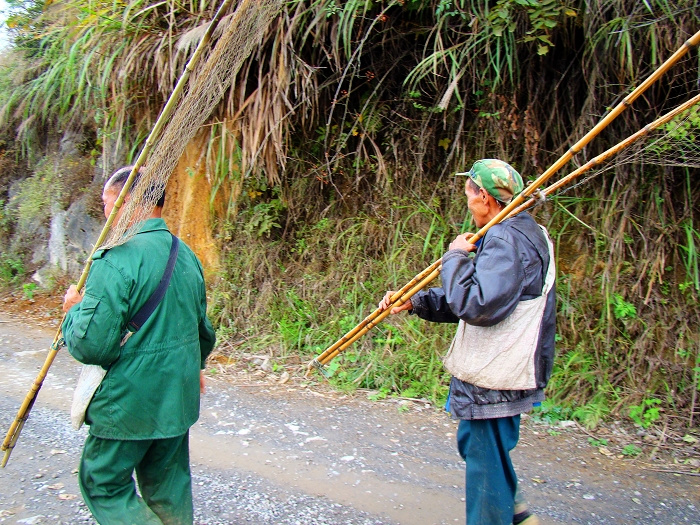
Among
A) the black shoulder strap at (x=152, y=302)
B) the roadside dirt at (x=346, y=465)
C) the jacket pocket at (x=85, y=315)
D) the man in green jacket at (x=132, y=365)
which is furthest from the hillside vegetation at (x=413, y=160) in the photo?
the jacket pocket at (x=85, y=315)

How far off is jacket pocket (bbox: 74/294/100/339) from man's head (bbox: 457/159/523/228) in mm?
1452

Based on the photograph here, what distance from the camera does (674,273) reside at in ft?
12.7

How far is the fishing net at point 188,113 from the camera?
6.64ft

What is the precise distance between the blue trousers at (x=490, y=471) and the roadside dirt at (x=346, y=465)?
0.55m

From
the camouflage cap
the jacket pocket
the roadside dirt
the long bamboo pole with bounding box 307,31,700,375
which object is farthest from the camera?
the roadside dirt

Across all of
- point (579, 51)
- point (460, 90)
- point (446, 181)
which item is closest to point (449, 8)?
point (460, 90)

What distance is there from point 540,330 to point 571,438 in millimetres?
1764

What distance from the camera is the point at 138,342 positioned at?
195cm

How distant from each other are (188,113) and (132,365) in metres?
0.98

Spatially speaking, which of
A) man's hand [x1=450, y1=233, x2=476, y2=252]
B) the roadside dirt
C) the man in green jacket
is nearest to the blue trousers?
the roadside dirt

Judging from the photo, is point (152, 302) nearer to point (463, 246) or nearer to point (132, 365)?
A: point (132, 365)

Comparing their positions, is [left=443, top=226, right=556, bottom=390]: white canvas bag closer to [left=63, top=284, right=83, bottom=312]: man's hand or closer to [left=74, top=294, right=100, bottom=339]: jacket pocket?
[left=74, top=294, right=100, bottom=339]: jacket pocket

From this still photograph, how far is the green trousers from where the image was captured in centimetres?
195

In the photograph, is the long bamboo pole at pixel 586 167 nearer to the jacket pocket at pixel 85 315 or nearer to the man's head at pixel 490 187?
the man's head at pixel 490 187
